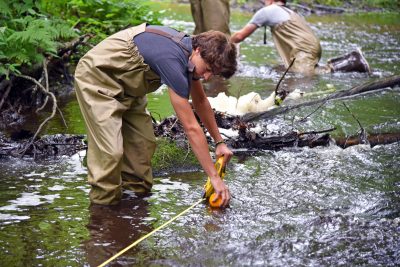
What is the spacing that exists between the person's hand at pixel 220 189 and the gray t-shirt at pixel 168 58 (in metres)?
0.65

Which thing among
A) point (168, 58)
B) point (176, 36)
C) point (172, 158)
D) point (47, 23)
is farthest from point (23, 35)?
point (168, 58)

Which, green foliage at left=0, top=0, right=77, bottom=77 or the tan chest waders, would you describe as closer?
the tan chest waders

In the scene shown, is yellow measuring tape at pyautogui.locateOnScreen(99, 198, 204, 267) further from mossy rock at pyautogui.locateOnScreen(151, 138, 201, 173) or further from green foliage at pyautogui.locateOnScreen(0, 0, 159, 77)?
green foliage at pyautogui.locateOnScreen(0, 0, 159, 77)

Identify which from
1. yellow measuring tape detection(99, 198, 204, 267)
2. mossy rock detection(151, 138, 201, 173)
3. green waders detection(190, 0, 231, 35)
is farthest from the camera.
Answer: green waders detection(190, 0, 231, 35)

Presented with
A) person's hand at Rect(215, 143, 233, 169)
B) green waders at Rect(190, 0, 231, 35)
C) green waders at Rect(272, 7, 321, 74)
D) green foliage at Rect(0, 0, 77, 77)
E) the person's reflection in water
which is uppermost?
green foliage at Rect(0, 0, 77, 77)

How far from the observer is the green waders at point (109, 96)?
527cm

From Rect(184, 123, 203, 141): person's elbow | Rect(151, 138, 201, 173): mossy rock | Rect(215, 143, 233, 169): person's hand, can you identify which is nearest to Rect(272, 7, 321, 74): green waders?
Rect(151, 138, 201, 173): mossy rock

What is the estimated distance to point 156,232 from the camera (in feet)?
16.2

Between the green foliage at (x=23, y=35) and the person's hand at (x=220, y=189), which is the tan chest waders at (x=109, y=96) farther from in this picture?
the green foliage at (x=23, y=35)

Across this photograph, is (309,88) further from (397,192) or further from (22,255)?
(22,255)

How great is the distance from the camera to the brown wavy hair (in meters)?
4.82

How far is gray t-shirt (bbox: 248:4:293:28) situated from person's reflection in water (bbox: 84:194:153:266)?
6.34 m

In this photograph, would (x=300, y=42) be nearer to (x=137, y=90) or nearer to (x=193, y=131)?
(x=137, y=90)

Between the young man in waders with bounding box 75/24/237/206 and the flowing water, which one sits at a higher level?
the young man in waders with bounding box 75/24/237/206
